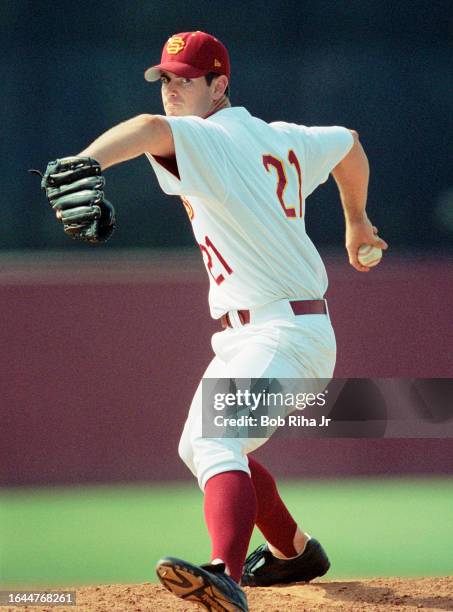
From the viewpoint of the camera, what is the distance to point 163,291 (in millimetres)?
5871

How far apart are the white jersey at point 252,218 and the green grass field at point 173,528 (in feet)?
4.00

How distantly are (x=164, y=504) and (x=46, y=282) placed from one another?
1275 mm

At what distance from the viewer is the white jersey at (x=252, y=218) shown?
2857 millimetres

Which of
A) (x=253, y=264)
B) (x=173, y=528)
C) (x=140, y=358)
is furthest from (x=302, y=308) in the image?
(x=140, y=358)

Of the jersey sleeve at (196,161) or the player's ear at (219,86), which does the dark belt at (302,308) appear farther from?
the player's ear at (219,86)

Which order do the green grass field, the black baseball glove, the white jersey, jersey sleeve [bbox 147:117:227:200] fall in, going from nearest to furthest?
the black baseball glove
jersey sleeve [bbox 147:117:227:200]
the white jersey
the green grass field

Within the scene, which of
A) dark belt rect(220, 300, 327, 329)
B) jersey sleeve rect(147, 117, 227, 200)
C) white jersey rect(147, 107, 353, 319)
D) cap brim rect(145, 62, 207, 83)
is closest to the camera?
jersey sleeve rect(147, 117, 227, 200)

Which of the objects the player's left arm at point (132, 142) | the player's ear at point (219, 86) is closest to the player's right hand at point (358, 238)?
the player's ear at point (219, 86)

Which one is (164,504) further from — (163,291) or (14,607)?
(14,607)

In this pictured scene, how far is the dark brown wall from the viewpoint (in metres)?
5.64

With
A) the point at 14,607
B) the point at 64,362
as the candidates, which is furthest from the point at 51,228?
the point at 14,607

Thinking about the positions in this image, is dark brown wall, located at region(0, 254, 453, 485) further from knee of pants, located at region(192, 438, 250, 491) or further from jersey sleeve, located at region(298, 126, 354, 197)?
knee of pants, located at region(192, 438, 250, 491)

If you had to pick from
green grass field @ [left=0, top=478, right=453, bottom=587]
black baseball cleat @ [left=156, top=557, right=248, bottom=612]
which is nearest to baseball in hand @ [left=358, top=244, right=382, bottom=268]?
green grass field @ [left=0, top=478, right=453, bottom=587]

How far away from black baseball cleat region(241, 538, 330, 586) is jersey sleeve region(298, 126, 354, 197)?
1.05 m
